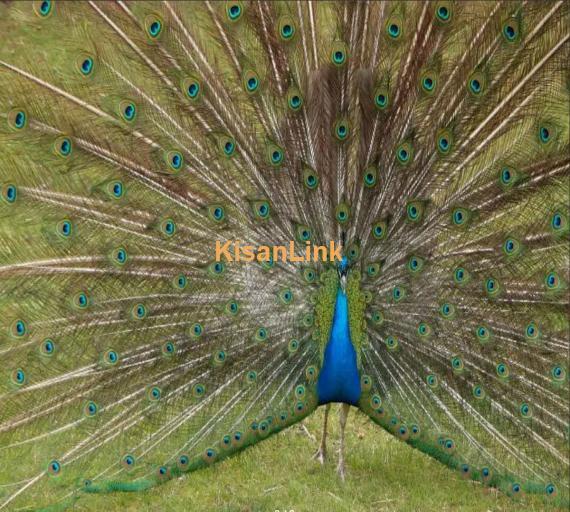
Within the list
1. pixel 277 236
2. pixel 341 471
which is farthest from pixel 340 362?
pixel 341 471

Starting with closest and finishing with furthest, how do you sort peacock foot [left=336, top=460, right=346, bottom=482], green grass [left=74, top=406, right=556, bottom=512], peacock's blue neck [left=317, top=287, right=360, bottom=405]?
peacock's blue neck [left=317, top=287, right=360, bottom=405] < green grass [left=74, top=406, right=556, bottom=512] < peacock foot [left=336, top=460, right=346, bottom=482]

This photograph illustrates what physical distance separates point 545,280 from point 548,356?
1.24 feet

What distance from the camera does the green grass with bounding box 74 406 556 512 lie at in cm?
478

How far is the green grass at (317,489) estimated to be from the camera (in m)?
4.78

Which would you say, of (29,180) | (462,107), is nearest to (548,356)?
(462,107)

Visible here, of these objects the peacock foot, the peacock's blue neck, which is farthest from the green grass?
the peacock's blue neck

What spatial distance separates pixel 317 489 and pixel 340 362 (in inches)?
34.7

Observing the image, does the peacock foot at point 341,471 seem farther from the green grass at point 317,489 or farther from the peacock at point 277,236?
the peacock at point 277,236

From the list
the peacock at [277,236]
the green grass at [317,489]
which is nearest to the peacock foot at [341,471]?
the green grass at [317,489]

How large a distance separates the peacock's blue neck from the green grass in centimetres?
65

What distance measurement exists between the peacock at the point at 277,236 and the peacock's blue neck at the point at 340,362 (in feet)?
0.04

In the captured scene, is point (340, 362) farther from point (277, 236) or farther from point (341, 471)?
point (341, 471)

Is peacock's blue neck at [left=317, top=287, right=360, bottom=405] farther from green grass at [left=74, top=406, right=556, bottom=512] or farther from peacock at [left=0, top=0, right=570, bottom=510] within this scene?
green grass at [left=74, top=406, right=556, bottom=512]

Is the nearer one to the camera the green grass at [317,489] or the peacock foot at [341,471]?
the green grass at [317,489]
